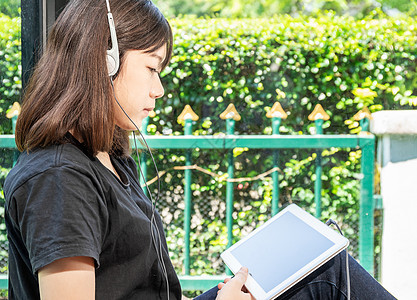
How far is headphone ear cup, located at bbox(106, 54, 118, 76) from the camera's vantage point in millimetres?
855

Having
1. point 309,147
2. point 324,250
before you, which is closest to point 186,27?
point 309,147

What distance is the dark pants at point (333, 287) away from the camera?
3.40 ft

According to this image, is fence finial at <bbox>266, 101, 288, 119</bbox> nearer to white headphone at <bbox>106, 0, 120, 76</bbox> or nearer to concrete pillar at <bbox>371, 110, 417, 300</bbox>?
concrete pillar at <bbox>371, 110, 417, 300</bbox>

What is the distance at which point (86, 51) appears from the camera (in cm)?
85

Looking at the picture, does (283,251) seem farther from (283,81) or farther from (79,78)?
(283,81)

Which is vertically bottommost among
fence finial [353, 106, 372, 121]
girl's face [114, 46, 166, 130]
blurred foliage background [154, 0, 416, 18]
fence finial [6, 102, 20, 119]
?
fence finial [353, 106, 372, 121]

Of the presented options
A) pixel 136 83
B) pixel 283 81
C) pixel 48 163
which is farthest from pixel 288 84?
pixel 48 163

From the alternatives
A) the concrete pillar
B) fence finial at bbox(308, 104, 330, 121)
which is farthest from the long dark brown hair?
the concrete pillar

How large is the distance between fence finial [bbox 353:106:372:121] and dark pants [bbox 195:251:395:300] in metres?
0.85

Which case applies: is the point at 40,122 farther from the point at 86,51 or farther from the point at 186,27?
the point at 186,27

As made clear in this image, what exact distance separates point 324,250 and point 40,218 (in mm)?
556

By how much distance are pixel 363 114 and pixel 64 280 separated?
1.34 metres

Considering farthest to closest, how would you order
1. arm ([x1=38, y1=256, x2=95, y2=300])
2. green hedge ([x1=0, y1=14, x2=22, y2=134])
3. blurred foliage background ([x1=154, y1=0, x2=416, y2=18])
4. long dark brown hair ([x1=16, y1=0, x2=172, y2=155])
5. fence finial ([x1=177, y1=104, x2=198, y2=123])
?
1. fence finial ([x1=177, y1=104, x2=198, y2=123])
2. blurred foliage background ([x1=154, y1=0, x2=416, y2=18])
3. green hedge ([x1=0, y1=14, x2=22, y2=134])
4. long dark brown hair ([x1=16, y1=0, x2=172, y2=155])
5. arm ([x1=38, y1=256, x2=95, y2=300])

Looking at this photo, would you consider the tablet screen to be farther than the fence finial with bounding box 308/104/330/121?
No
